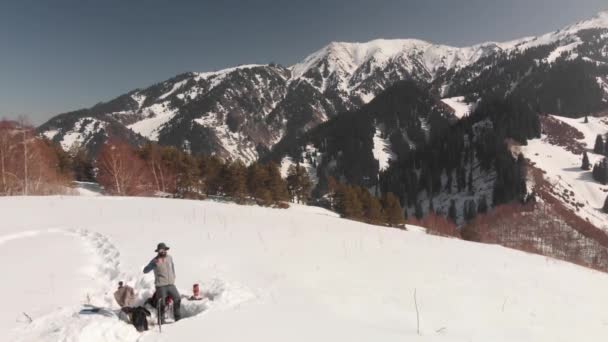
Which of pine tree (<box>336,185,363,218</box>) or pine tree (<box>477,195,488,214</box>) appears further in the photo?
pine tree (<box>477,195,488,214</box>)

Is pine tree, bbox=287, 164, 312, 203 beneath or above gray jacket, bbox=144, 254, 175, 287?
above

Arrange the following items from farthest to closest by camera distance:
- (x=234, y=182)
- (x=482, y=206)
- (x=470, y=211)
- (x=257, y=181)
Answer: (x=482, y=206), (x=470, y=211), (x=257, y=181), (x=234, y=182)

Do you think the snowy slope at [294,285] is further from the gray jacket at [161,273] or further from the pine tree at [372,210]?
the pine tree at [372,210]

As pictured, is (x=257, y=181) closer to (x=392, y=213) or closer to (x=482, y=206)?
(x=392, y=213)

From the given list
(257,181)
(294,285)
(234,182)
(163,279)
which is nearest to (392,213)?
(257,181)

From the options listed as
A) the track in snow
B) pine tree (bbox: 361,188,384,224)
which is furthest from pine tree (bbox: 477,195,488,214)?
the track in snow

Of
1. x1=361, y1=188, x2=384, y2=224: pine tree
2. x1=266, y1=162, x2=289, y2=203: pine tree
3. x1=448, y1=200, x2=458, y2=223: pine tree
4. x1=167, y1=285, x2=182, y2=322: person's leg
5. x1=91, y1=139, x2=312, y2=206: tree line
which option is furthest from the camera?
x1=448, y1=200, x2=458, y2=223: pine tree

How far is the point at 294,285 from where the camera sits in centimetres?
1048

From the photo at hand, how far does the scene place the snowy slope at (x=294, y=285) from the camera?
7.86 metres

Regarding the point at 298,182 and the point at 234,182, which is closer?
the point at 234,182

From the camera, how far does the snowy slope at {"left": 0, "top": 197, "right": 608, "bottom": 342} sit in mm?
7863

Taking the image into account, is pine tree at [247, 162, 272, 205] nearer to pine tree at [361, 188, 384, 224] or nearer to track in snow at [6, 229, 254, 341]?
pine tree at [361, 188, 384, 224]

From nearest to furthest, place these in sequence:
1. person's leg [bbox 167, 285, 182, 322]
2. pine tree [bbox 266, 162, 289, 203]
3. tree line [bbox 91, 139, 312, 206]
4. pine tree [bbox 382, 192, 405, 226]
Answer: person's leg [bbox 167, 285, 182, 322] → tree line [bbox 91, 139, 312, 206] → pine tree [bbox 266, 162, 289, 203] → pine tree [bbox 382, 192, 405, 226]

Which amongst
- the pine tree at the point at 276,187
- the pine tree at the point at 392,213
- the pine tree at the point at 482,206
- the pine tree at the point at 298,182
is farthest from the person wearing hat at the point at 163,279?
the pine tree at the point at 482,206
